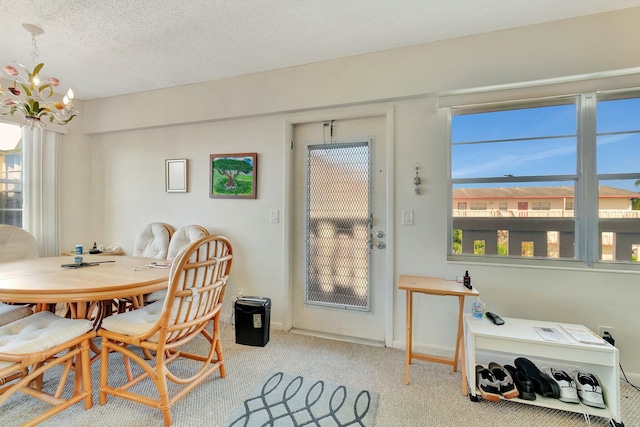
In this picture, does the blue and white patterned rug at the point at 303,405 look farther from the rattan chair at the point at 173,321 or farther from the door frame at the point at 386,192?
the door frame at the point at 386,192

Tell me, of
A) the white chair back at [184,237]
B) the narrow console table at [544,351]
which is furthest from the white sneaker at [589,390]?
the white chair back at [184,237]

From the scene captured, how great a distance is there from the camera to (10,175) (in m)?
3.05

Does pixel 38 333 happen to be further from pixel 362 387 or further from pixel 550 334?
pixel 550 334

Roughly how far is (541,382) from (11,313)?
3.40 m

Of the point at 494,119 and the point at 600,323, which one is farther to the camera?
the point at 494,119

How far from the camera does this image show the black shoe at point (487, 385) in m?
1.67

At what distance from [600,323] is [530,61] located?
1936mm

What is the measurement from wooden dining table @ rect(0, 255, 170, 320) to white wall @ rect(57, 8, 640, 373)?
3.67 feet

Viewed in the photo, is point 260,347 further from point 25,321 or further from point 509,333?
point 509,333

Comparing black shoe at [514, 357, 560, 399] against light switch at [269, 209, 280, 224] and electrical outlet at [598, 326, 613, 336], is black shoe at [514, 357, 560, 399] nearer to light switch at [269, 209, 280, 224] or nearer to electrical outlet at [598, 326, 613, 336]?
electrical outlet at [598, 326, 613, 336]

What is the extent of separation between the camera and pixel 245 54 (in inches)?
96.8

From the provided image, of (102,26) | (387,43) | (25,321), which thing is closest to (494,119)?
(387,43)

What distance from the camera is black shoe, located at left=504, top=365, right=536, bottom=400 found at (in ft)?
5.40

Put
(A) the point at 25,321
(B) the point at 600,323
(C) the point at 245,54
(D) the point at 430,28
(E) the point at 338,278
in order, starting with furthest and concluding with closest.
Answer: (E) the point at 338,278
(C) the point at 245,54
(D) the point at 430,28
(B) the point at 600,323
(A) the point at 25,321
